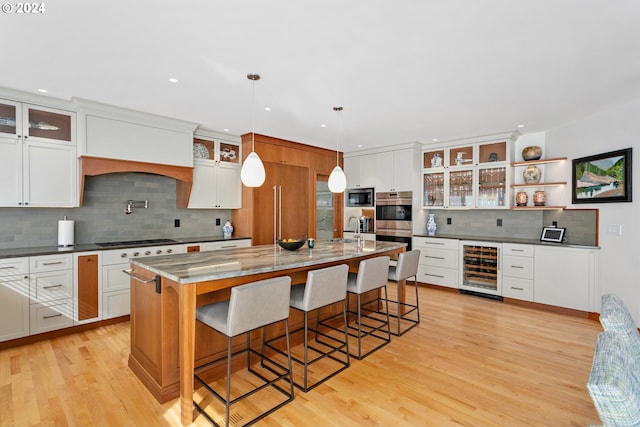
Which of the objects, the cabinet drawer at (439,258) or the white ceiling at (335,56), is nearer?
the white ceiling at (335,56)

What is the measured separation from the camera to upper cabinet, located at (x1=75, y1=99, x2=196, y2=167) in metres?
3.52

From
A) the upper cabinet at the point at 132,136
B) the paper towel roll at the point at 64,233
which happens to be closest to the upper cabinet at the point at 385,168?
the upper cabinet at the point at 132,136

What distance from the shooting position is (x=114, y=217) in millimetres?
4066

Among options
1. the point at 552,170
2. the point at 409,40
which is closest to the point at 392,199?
the point at 552,170

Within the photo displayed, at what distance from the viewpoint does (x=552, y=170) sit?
460 centimetres

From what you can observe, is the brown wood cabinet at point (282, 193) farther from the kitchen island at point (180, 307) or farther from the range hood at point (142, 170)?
the kitchen island at point (180, 307)

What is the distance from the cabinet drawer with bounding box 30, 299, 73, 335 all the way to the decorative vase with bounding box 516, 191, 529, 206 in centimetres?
593

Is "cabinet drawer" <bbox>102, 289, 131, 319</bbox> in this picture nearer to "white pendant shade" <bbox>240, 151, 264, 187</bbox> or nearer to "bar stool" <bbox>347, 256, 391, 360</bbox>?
"white pendant shade" <bbox>240, 151, 264, 187</bbox>

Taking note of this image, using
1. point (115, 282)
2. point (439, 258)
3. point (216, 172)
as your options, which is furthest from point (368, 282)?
point (216, 172)

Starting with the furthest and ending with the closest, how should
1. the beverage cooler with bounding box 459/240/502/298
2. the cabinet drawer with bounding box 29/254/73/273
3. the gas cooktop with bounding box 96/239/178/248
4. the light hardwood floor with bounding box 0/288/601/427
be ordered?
the beverage cooler with bounding box 459/240/502/298
the gas cooktop with bounding box 96/239/178/248
the cabinet drawer with bounding box 29/254/73/273
the light hardwood floor with bounding box 0/288/601/427

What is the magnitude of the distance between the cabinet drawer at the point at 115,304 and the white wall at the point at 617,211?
225 inches

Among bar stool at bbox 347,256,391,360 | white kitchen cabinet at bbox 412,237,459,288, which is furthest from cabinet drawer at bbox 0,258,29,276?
white kitchen cabinet at bbox 412,237,459,288

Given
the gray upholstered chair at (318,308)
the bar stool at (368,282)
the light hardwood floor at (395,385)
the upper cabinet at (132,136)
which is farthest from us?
the upper cabinet at (132,136)

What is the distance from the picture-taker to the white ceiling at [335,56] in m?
1.93
